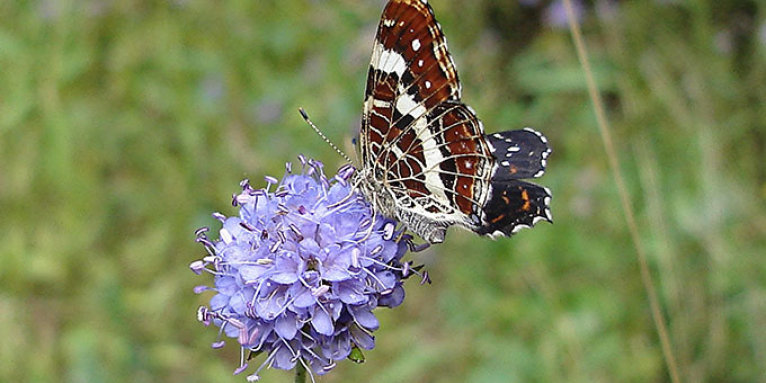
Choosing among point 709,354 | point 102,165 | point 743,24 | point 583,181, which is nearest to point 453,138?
point 709,354

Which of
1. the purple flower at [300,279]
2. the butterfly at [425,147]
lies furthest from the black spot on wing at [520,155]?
the purple flower at [300,279]

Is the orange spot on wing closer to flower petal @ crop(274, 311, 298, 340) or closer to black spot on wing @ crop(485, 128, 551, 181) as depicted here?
black spot on wing @ crop(485, 128, 551, 181)

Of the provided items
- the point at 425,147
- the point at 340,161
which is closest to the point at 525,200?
the point at 425,147

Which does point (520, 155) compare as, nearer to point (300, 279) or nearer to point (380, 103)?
point (380, 103)

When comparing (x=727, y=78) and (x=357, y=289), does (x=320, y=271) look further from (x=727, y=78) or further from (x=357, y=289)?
(x=727, y=78)

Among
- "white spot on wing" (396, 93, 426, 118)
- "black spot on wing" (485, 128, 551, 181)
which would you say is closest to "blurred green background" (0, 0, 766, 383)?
"black spot on wing" (485, 128, 551, 181)

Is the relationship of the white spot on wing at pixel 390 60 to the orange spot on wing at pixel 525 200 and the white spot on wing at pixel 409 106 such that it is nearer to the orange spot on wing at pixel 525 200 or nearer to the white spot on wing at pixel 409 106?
the white spot on wing at pixel 409 106
